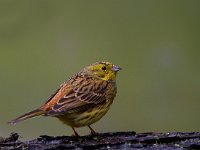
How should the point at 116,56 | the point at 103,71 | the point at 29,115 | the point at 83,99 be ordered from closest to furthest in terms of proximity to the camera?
the point at 29,115 → the point at 83,99 → the point at 103,71 → the point at 116,56

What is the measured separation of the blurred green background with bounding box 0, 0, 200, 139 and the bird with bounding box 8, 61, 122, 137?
13.8 feet

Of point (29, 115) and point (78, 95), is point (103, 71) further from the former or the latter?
point (29, 115)

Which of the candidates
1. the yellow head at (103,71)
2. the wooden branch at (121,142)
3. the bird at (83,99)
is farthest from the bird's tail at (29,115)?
the yellow head at (103,71)

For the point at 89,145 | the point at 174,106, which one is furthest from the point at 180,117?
the point at 89,145

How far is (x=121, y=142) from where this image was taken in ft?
25.7

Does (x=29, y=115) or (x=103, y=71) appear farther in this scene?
(x=103, y=71)

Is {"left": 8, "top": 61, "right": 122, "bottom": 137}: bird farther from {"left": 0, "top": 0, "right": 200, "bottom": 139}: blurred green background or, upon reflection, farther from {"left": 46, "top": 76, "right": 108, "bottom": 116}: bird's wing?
{"left": 0, "top": 0, "right": 200, "bottom": 139}: blurred green background

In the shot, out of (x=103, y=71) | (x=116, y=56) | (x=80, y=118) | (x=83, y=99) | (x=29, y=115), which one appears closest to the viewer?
(x=29, y=115)

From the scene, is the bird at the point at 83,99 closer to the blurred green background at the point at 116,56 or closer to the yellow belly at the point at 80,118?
the yellow belly at the point at 80,118

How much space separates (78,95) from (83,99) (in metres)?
0.06

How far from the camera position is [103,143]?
7863 millimetres

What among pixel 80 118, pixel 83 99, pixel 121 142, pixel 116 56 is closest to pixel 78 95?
pixel 83 99

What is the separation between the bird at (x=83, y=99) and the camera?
26.9 feet

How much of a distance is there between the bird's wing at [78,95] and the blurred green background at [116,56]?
14.3ft
